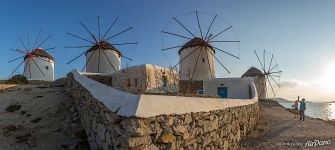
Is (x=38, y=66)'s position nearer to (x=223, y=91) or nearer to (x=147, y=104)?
(x=223, y=91)

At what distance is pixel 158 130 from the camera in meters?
5.47

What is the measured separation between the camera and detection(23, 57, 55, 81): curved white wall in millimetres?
40438

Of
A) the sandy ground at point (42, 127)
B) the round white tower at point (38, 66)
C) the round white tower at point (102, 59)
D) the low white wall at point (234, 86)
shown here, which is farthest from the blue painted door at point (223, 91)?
the round white tower at point (38, 66)

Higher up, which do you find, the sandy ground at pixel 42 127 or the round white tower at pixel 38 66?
the round white tower at pixel 38 66

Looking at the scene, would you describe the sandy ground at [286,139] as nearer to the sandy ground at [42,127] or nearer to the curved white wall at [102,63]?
the sandy ground at [42,127]

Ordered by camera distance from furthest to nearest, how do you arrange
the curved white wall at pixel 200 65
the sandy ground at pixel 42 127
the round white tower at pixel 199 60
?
the round white tower at pixel 199 60 < the curved white wall at pixel 200 65 < the sandy ground at pixel 42 127

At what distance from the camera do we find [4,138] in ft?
31.7

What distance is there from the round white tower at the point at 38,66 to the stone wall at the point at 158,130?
114 feet

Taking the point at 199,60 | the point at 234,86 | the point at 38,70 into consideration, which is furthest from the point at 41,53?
the point at 234,86

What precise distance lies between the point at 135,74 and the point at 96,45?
15.8 m

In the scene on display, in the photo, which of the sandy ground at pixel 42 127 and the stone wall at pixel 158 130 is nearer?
the stone wall at pixel 158 130

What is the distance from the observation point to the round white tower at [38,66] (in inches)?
1593

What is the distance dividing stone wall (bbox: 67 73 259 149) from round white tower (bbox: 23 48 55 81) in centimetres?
3480

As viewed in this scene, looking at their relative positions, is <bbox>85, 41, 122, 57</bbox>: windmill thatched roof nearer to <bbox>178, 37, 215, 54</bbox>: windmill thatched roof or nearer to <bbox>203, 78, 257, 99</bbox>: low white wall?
<bbox>178, 37, 215, 54</bbox>: windmill thatched roof
